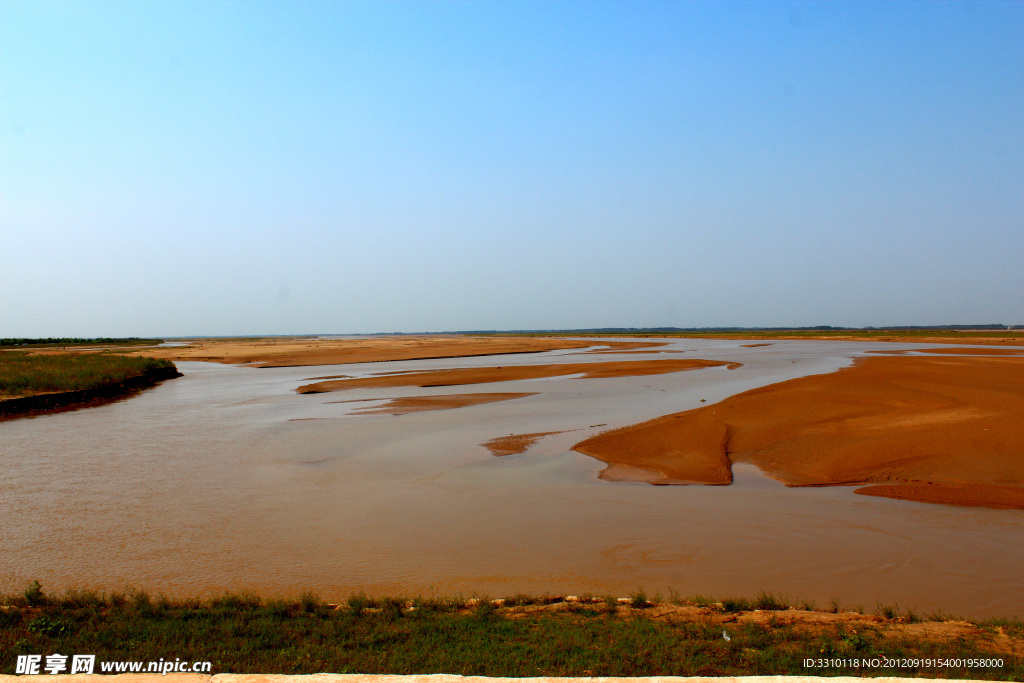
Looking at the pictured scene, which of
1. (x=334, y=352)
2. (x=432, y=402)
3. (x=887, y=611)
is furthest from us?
(x=334, y=352)

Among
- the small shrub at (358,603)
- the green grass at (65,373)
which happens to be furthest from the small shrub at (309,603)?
the green grass at (65,373)

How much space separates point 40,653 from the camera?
5402 mm

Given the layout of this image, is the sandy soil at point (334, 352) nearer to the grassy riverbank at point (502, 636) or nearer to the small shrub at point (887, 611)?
the grassy riverbank at point (502, 636)

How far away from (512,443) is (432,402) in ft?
31.7

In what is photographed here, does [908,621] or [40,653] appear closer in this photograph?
[40,653]

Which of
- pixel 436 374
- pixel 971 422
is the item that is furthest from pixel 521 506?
pixel 436 374

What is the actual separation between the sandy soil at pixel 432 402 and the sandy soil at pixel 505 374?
5.35 meters

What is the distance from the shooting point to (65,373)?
32188 millimetres

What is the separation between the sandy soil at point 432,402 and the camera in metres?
23.7

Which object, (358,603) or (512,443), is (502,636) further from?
(512,443)

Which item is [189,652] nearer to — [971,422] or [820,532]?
[820,532]

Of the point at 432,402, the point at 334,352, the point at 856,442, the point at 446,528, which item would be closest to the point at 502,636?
the point at 446,528

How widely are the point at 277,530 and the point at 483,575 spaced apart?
13.9ft

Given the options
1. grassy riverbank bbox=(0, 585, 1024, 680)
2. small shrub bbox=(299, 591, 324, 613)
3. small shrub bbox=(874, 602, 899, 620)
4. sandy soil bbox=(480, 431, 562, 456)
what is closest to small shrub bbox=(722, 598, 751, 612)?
grassy riverbank bbox=(0, 585, 1024, 680)
